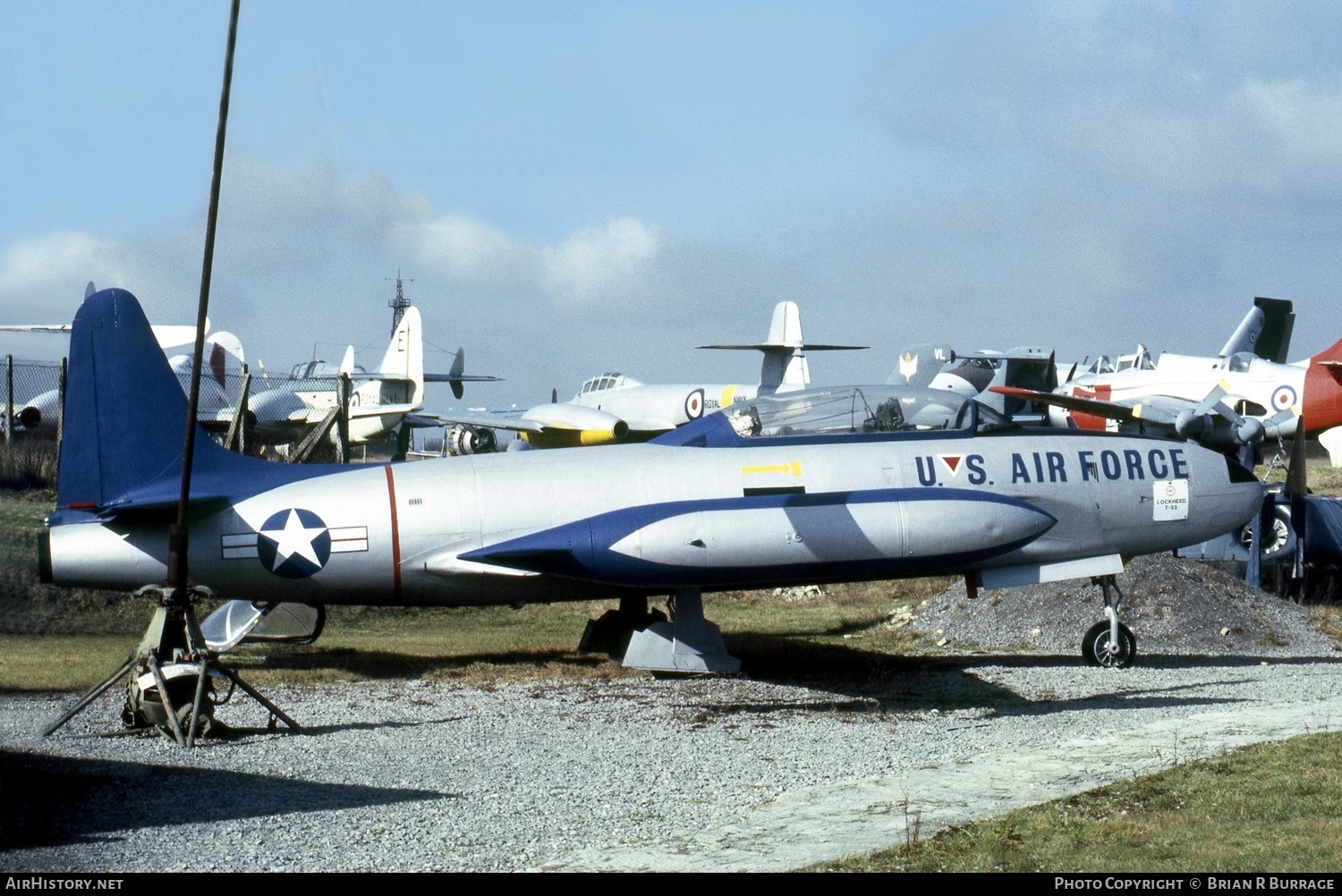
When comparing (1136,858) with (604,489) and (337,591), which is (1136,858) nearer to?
(604,489)

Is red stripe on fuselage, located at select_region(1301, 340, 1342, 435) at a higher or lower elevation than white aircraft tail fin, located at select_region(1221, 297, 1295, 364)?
lower

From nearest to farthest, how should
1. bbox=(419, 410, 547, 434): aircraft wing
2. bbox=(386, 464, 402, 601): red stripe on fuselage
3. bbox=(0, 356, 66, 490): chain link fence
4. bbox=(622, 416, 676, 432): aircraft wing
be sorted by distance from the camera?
bbox=(386, 464, 402, 601): red stripe on fuselage
bbox=(0, 356, 66, 490): chain link fence
bbox=(419, 410, 547, 434): aircraft wing
bbox=(622, 416, 676, 432): aircraft wing

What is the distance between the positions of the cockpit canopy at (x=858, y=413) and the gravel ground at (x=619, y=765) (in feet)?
7.56

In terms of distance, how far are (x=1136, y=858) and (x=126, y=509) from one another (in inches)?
324

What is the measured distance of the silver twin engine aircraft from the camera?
1097cm

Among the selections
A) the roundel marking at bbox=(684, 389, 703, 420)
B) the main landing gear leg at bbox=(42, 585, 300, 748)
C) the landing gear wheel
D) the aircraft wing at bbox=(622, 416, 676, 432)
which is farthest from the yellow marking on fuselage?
the roundel marking at bbox=(684, 389, 703, 420)

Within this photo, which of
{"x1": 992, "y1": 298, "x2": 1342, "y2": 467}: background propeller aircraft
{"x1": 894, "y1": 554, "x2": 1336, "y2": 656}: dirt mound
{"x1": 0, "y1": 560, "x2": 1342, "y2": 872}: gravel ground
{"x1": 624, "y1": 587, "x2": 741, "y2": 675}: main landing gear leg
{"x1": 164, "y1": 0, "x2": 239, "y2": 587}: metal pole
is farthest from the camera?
{"x1": 992, "y1": 298, "x2": 1342, "y2": 467}: background propeller aircraft

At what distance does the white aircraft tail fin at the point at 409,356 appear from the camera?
41812 millimetres

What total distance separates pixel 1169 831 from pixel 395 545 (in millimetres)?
7008

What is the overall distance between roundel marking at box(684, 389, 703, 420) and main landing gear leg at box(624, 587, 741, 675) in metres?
27.3

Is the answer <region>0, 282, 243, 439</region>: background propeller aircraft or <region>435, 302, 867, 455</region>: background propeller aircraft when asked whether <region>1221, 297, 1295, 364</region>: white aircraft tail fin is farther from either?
<region>0, 282, 243, 439</region>: background propeller aircraft

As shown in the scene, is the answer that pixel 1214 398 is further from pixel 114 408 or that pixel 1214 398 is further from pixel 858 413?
pixel 114 408

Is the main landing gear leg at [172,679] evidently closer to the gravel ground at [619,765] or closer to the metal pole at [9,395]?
the gravel ground at [619,765]

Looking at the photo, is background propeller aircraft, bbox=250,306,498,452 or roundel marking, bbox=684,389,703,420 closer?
background propeller aircraft, bbox=250,306,498,452
